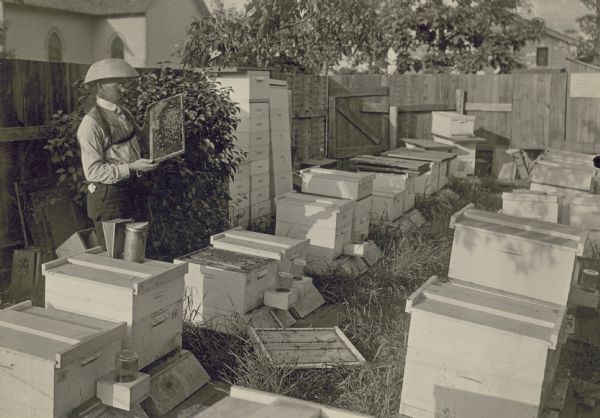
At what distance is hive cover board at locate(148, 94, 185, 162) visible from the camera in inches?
213

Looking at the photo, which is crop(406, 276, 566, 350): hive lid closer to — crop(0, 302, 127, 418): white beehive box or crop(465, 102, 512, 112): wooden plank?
crop(0, 302, 127, 418): white beehive box

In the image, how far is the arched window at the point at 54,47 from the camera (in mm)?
29672

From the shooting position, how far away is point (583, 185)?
29.4 ft

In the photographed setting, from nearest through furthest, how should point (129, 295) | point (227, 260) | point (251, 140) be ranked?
point (129, 295), point (227, 260), point (251, 140)

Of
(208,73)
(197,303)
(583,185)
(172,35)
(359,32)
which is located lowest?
(197,303)

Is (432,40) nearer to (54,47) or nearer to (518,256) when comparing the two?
(54,47)

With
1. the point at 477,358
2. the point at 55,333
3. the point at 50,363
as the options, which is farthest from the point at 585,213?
the point at 50,363

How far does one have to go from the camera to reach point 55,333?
12.9 feet

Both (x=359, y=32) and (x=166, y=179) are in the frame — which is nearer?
(x=166, y=179)

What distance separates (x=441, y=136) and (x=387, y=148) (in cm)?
147

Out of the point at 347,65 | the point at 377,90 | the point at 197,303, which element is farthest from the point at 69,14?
the point at 197,303

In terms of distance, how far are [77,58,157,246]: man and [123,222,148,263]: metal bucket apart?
544mm

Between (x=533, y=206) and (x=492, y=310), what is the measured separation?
11.7ft

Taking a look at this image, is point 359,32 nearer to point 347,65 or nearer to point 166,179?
point 166,179
